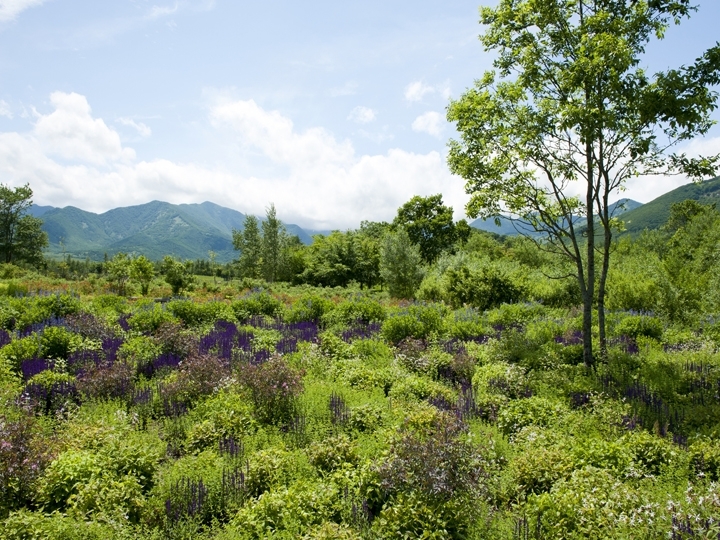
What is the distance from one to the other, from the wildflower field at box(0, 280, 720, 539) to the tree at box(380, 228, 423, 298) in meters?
17.0

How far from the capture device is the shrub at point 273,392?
664cm

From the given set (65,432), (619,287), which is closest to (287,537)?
(65,432)

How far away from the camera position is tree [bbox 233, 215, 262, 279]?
176ft

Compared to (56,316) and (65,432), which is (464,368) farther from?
(56,316)

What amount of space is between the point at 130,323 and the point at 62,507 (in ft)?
27.5

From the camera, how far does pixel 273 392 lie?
21.9 feet

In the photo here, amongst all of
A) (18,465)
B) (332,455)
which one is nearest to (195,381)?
(18,465)

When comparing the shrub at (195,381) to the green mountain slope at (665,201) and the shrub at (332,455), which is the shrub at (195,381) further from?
the green mountain slope at (665,201)

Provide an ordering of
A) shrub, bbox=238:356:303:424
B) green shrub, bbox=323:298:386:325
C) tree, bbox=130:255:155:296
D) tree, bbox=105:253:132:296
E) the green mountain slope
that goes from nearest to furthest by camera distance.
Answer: shrub, bbox=238:356:303:424
green shrub, bbox=323:298:386:325
tree, bbox=105:253:132:296
tree, bbox=130:255:155:296
the green mountain slope

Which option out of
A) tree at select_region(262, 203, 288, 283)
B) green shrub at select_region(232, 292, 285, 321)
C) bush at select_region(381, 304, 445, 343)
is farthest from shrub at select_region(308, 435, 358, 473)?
tree at select_region(262, 203, 288, 283)

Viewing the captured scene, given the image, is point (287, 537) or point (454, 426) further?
point (454, 426)

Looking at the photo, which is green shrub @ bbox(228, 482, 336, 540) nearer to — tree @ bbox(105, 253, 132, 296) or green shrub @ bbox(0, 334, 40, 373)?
green shrub @ bbox(0, 334, 40, 373)

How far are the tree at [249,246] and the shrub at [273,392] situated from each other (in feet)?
144

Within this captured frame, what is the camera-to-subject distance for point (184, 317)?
46.0 feet
